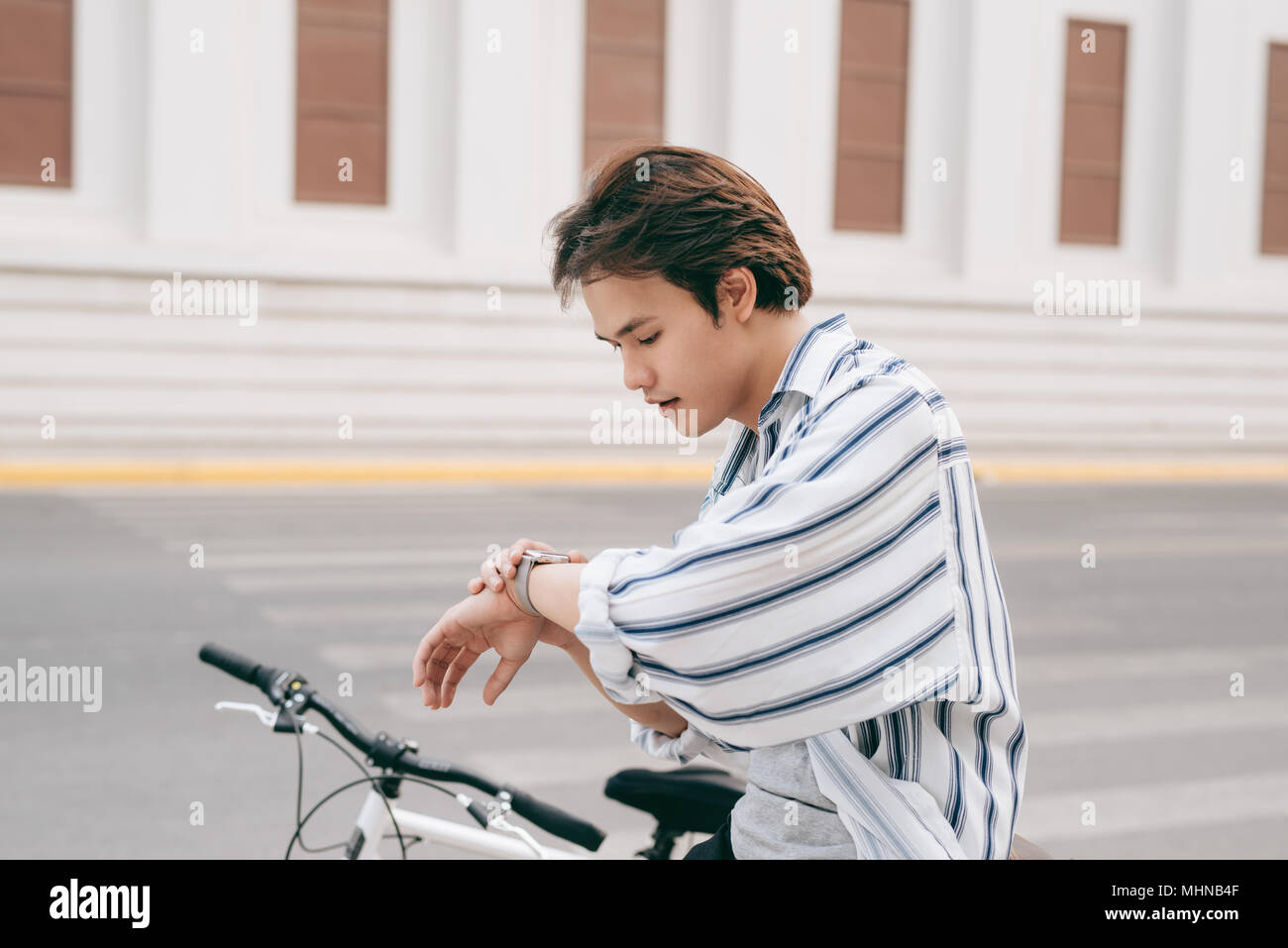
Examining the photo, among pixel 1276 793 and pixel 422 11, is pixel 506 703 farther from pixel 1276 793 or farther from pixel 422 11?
pixel 422 11

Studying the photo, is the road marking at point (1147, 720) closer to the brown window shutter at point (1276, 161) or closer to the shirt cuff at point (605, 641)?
the shirt cuff at point (605, 641)

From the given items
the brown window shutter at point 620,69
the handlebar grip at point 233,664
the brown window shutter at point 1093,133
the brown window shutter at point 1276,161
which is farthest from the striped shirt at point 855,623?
the brown window shutter at point 1276,161

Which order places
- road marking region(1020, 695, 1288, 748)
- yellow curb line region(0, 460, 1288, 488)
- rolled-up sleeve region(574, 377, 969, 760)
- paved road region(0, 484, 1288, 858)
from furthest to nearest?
yellow curb line region(0, 460, 1288, 488)
road marking region(1020, 695, 1288, 748)
paved road region(0, 484, 1288, 858)
rolled-up sleeve region(574, 377, 969, 760)

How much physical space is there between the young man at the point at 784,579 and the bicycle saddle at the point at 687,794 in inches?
21.2

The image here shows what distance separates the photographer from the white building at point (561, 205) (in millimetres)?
15852

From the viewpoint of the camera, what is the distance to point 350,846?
92.2 inches

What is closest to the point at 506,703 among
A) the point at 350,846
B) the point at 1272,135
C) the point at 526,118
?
the point at 350,846

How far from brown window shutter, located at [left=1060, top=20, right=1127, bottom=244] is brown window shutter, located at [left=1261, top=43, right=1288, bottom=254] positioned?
2229 millimetres

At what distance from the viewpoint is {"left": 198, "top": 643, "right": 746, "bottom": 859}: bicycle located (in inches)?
87.1

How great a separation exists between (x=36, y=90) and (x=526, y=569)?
1614cm

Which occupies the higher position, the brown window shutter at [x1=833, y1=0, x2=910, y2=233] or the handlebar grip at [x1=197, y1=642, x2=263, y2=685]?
the brown window shutter at [x1=833, y1=0, x2=910, y2=233]

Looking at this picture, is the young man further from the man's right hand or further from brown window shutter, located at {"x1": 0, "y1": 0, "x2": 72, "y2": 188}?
brown window shutter, located at {"x1": 0, "y1": 0, "x2": 72, "y2": 188}

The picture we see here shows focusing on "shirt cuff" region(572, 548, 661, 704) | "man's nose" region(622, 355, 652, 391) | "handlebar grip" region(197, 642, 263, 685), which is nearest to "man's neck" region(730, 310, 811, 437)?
"man's nose" region(622, 355, 652, 391)

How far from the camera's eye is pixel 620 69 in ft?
59.0
